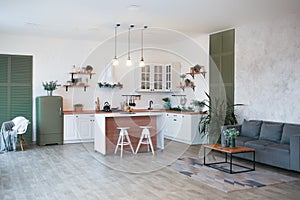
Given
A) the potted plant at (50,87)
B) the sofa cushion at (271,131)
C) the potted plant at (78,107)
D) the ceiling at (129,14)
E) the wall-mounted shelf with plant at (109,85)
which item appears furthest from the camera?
the wall-mounted shelf with plant at (109,85)

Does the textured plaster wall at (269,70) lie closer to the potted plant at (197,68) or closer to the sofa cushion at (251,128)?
the sofa cushion at (251,128)

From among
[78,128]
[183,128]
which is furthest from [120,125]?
[183,128]

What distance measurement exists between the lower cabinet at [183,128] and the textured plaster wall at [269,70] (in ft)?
4.08

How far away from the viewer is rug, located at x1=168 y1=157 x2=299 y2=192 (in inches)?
183

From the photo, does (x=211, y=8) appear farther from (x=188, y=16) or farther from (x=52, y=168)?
(x=52, y=168)

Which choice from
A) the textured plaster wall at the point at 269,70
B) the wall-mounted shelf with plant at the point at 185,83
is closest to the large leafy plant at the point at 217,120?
the textured plaster wall at the point at 269,70

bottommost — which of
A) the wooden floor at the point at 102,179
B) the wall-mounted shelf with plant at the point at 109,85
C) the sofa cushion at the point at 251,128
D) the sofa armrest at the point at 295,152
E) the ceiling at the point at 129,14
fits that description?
the wooden floor at the point at 102,179

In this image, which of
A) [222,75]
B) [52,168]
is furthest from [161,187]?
[222,75]

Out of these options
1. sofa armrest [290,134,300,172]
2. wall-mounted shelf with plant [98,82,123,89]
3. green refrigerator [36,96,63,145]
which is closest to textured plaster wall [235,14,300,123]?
sofa armrest [290,134,300,172]

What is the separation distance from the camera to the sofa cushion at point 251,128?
21.3 feet

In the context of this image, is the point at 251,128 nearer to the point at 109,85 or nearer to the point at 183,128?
the point at 183,128

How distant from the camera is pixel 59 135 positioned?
27.2ft

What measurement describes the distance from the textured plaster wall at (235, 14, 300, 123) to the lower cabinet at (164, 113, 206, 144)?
4.08 ft

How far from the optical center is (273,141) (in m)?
6.06
